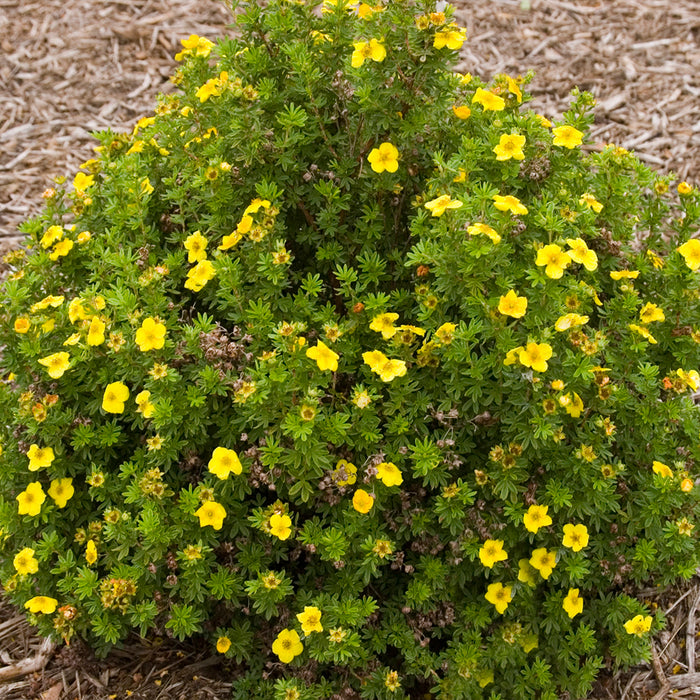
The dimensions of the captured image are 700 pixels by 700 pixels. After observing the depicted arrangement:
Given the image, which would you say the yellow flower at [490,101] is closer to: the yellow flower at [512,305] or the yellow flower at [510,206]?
the yellow flower at [510,206]

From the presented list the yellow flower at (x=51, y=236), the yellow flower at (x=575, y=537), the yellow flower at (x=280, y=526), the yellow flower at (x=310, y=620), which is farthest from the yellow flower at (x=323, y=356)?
the yellow flower at (x=51, y=236)

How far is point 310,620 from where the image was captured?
2682 millimetres

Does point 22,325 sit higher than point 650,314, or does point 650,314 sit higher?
point 650,314

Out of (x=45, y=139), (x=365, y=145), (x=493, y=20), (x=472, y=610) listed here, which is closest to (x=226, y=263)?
(x=365, y=145)

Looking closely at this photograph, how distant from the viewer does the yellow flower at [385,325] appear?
2.87m

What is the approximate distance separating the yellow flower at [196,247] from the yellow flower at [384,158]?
2.28 feet

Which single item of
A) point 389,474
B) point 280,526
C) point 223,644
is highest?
point 389,474

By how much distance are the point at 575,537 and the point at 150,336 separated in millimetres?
1599

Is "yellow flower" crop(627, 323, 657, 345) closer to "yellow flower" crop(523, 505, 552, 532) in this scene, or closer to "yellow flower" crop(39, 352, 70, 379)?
"yellow flower" crop(523, 505, 552, 532)

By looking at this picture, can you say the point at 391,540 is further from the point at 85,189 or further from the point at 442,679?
the point at 85,189

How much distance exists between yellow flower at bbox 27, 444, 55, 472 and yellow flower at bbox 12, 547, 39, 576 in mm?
293

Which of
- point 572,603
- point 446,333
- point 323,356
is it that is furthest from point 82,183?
point 572,603

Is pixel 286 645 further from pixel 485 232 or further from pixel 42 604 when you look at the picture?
pixel 485 232

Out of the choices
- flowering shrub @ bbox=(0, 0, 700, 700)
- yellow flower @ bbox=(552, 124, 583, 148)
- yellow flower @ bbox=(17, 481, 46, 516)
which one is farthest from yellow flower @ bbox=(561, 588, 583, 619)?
yellow flower @ bbox=(17, 481, 46, 516)
